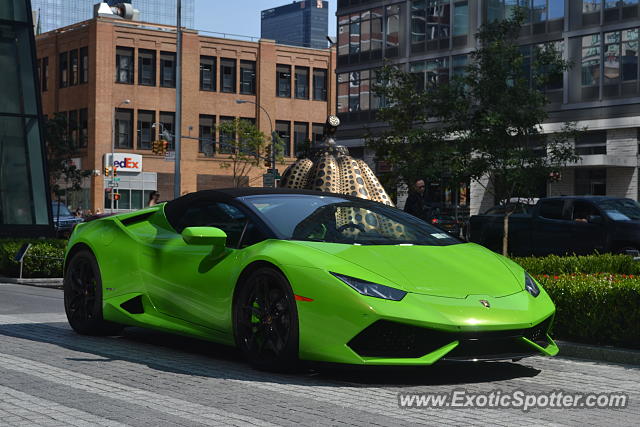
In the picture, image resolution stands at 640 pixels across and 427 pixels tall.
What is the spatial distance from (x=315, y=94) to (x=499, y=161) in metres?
61.1

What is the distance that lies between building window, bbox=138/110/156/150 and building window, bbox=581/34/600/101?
39777 millimetres

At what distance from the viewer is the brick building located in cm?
7681

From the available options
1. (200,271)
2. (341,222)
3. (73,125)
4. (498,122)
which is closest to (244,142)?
(73,125)

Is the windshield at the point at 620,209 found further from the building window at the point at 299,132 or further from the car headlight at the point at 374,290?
the building window at the point at 299,132

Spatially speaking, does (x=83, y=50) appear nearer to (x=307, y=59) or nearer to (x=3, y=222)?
(x=307, y=59)

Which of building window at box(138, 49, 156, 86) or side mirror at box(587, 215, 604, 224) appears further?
building window at box(138, 49, 156, 86)

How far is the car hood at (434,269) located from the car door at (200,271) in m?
0.74

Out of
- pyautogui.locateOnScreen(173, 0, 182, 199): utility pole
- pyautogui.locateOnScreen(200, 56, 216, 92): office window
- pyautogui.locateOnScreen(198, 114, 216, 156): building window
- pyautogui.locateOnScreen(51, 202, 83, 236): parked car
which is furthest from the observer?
pyautogui.locateOnScreen(200, 56, 216, 92): office window

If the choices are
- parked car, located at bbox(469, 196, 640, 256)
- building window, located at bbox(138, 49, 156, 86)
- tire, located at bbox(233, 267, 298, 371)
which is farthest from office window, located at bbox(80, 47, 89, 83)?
tire, located at bbox(233, 267, 298, 371)

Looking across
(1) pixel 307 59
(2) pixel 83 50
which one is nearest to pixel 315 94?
(1) pixel 307 59

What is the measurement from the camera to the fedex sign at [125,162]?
75.6 metres

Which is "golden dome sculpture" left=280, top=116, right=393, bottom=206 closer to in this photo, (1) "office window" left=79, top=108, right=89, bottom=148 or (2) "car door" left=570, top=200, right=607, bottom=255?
(2) "car door" left=570, top=200, right=607, bottom=255

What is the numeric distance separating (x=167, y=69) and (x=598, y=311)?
72.9m

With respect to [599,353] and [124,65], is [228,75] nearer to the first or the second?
[124,65]
